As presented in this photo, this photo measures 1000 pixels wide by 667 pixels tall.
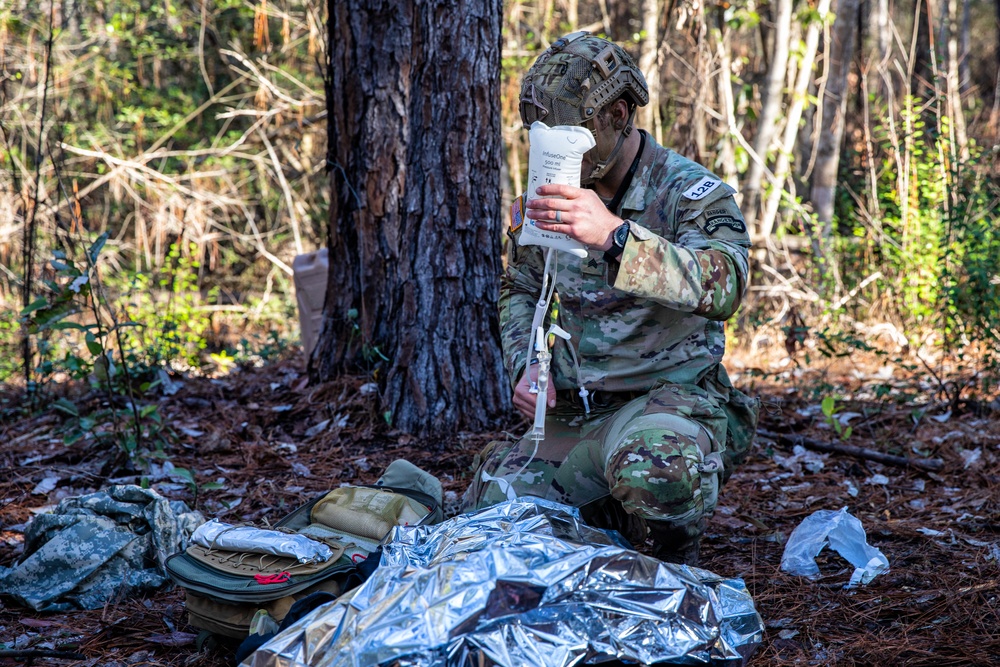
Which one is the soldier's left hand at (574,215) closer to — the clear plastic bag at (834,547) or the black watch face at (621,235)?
the black watch face at (621,235)

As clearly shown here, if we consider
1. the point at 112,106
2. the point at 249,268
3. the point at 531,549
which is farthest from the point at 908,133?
the point at 112,106

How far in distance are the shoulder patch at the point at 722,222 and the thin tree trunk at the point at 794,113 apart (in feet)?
15.6

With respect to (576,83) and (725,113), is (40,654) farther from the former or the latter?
(725,113)

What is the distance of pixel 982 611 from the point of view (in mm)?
2250

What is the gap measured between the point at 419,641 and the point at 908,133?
578 cm

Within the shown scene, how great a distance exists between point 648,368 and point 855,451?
1.64 meters

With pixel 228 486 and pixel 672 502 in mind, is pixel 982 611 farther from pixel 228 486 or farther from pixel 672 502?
pixel 228 486

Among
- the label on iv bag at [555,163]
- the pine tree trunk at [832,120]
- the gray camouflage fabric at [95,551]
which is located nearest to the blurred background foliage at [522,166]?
the pine tree trunk at [832,120]

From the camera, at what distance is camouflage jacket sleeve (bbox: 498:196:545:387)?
2.80 metres

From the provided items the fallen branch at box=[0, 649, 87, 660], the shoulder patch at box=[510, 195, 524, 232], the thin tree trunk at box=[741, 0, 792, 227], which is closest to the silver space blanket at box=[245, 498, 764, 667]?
the fallen branch at box=[0, 649, 87, 660]

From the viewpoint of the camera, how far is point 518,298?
289 centimetres

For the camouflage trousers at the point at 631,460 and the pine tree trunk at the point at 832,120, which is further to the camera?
the pine tree trunk at the point at 832,120

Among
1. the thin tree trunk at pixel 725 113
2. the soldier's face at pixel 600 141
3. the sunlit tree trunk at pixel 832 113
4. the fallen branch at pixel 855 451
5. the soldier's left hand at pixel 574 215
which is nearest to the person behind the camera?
the soldier's left hand at pixel 574 215

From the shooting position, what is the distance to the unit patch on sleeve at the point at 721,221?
94.1 inches
